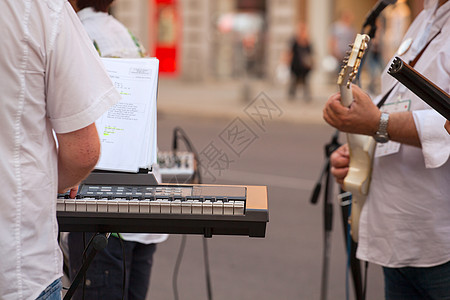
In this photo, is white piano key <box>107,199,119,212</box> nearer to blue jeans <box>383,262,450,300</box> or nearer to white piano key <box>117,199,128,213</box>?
white piano key <box>117,199,128,213</box>

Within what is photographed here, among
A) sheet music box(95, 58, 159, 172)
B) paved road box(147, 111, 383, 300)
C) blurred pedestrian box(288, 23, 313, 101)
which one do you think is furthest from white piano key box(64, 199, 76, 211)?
blurred pedestrian box(288, 23, 313, 101)

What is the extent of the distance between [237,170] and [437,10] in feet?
19.2

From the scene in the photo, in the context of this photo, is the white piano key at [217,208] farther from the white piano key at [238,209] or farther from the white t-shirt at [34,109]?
the white t-shirt at [34,109]

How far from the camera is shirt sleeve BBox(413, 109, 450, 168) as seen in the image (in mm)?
2199

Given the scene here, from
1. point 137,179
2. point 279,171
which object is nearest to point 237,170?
point 279,171

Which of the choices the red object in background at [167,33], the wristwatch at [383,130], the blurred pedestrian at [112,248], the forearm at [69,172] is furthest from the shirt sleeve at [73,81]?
the red object in background at [167,33]

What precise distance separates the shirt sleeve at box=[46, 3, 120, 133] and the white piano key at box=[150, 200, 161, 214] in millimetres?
337

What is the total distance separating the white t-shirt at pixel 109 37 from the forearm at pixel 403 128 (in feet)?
3.11

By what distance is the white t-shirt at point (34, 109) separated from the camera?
1.52m

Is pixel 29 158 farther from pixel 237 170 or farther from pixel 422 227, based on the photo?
pixel 237 170

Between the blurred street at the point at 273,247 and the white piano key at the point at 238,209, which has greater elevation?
the white piano key at the point at 238,209

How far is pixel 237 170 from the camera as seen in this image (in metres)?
8.16

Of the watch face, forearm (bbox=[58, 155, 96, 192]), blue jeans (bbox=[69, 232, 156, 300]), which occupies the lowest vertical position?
blue jeans (bbox=[69, 232, 156, 300])

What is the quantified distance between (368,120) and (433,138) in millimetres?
216
